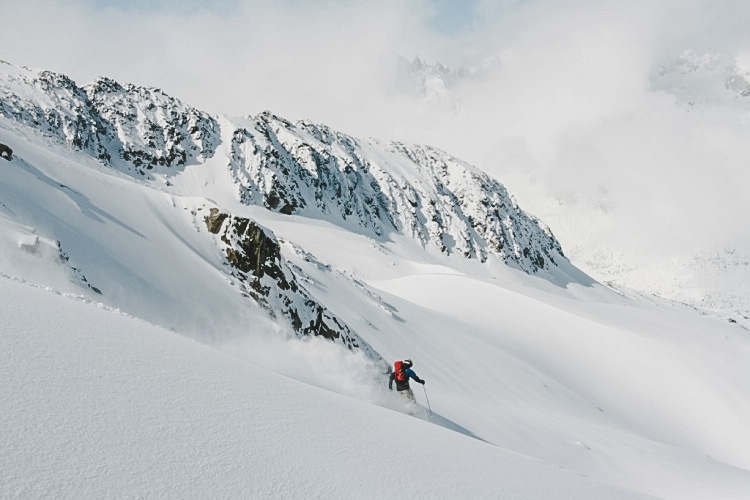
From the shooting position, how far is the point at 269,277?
17781 mm

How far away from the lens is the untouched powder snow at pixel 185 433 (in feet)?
10.1

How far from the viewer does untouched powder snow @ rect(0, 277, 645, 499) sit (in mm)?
3082

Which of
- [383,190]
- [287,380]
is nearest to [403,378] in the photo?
[287,380]

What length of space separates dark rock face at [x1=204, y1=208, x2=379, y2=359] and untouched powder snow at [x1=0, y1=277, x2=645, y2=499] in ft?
35.0

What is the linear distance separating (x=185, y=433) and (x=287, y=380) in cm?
266

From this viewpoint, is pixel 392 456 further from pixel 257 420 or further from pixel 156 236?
pixel 156 236

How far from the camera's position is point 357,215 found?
12681 cm

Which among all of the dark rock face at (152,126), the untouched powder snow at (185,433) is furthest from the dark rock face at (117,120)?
the untouched powder snow at (185,433)

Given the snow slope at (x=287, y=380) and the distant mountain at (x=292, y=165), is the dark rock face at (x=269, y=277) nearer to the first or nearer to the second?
the snow slope at (x=287, y=380)

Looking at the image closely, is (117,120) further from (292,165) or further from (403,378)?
(403,378)

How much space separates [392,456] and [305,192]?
11777 cm

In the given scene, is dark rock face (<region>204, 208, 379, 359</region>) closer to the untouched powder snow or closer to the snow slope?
the snow slope

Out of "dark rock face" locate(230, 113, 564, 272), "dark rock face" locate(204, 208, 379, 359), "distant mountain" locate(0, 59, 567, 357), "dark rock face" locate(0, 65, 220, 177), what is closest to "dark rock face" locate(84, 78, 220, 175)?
"dark rock face" locate(0, 65, 220, 177)

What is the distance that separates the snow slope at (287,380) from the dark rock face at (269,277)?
432 millimetres
